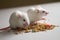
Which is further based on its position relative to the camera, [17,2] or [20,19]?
[17,2]

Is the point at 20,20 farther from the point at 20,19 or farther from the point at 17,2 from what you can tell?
the point at 17,2

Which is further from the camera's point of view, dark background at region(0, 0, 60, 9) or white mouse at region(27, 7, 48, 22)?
dark background at region(0, 0, 60, 9)

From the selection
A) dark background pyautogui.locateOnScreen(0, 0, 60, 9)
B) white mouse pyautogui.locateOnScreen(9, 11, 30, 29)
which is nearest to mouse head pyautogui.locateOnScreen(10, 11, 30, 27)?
white mouse pyautogui.locateOnScreen(9, 11, 30, 29)

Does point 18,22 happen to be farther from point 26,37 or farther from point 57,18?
point 57,18

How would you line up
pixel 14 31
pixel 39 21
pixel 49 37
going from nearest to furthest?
pixel 49 37, pixel 14 31, pixel 39 21

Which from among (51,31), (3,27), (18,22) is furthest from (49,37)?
(3,27)

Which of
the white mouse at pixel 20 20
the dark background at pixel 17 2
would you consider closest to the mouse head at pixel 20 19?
the white mouse at pixel 20 20

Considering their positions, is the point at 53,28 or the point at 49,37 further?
the point at 53,28

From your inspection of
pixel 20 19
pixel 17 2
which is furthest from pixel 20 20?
pixel 17 2

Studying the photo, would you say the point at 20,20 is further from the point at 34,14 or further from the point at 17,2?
the point at 17,2

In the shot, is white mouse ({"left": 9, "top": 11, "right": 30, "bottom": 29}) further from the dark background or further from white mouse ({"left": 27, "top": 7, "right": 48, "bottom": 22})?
the dark background

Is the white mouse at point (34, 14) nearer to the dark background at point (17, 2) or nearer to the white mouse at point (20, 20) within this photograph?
the white mouse at point (20, 20)
